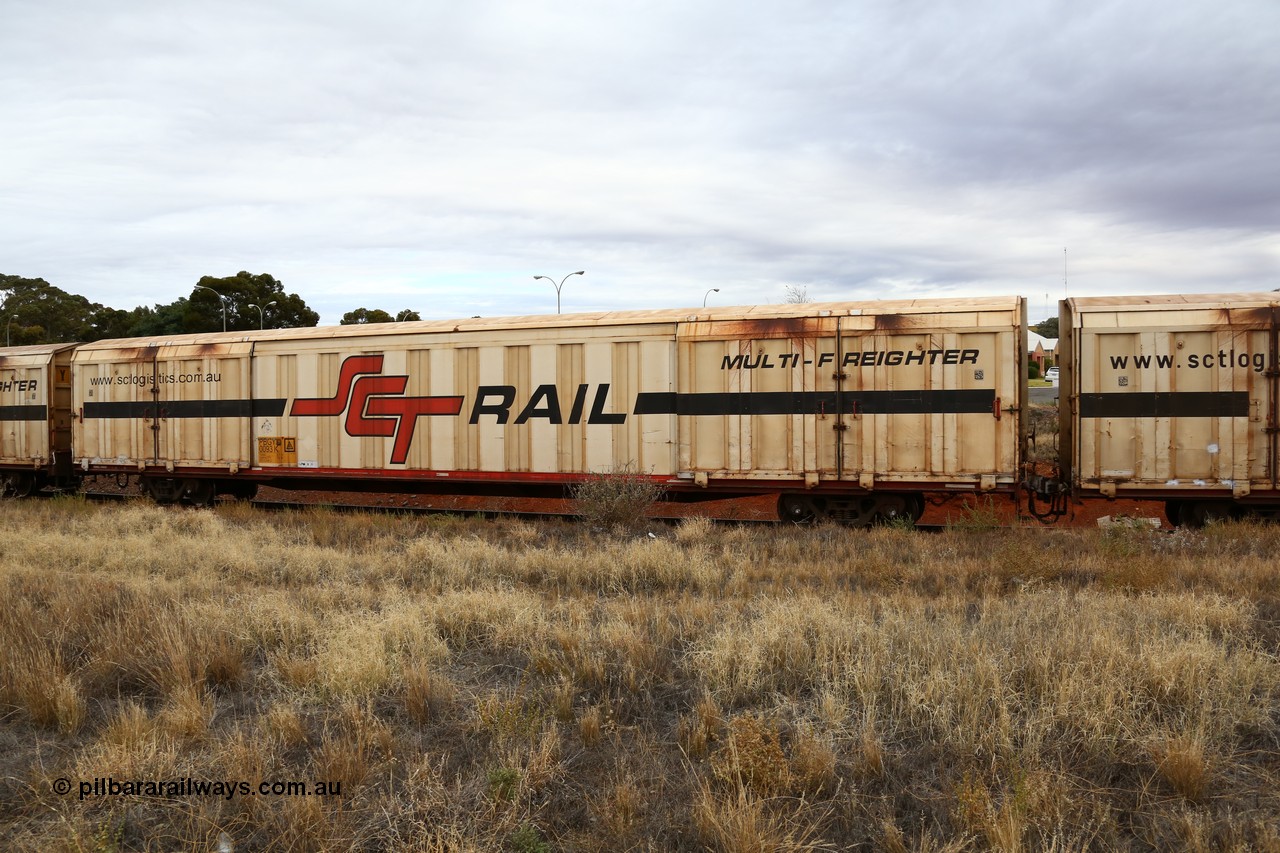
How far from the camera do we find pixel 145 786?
13.3ft

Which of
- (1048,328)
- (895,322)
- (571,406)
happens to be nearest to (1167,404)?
(895,322)

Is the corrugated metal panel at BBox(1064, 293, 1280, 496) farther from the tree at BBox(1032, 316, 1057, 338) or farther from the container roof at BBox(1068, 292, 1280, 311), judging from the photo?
the tree at BBox(1032, 316, 1057, 338)

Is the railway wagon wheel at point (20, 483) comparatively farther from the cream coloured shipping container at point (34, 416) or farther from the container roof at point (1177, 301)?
the container roof at point (1177, 301)

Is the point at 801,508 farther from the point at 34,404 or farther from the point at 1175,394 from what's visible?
the point at 34,404

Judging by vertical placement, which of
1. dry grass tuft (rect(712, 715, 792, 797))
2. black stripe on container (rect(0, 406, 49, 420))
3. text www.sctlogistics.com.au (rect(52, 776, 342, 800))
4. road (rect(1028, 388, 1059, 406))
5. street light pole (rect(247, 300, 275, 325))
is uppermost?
street light pole (rect(247, 300, 275, 325))

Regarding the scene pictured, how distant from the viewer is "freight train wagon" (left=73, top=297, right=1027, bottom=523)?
11.8 meters

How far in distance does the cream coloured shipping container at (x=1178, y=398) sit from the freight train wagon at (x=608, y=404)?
905 millimetres

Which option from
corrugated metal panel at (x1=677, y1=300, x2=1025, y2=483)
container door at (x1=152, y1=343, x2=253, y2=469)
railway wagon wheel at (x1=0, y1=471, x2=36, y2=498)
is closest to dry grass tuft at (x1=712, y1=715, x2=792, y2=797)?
corrugated metal panel at (x1=677, y1=300, x2=1025, y2=483)

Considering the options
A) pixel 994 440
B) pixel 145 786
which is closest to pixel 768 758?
pixel 145 786

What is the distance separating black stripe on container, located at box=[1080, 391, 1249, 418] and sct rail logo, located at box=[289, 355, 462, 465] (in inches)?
393

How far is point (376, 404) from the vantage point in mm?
14789

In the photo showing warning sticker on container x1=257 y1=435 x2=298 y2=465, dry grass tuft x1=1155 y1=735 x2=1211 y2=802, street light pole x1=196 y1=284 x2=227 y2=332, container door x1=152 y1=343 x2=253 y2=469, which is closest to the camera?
dry grass tuft x1=1155 y1=735 x2=1211 y2=802

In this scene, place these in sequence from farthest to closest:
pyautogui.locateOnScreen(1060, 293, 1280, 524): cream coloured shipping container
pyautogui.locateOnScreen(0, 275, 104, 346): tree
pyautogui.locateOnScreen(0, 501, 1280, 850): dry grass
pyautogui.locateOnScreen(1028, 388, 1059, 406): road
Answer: pyautogui.locateOnScreen(0, 275, 104, 346): tree < pyautogui.locateOnScreen(1028, 388, 1059, 406): road < pyautogui.locateOnScreen(1060, 293, 1280, 524): cream coloured shipping container < pyautogui.locateOnScreen(0, 501, 1280, 850): dry grass

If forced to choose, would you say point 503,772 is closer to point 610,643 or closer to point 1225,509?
point 610,643
